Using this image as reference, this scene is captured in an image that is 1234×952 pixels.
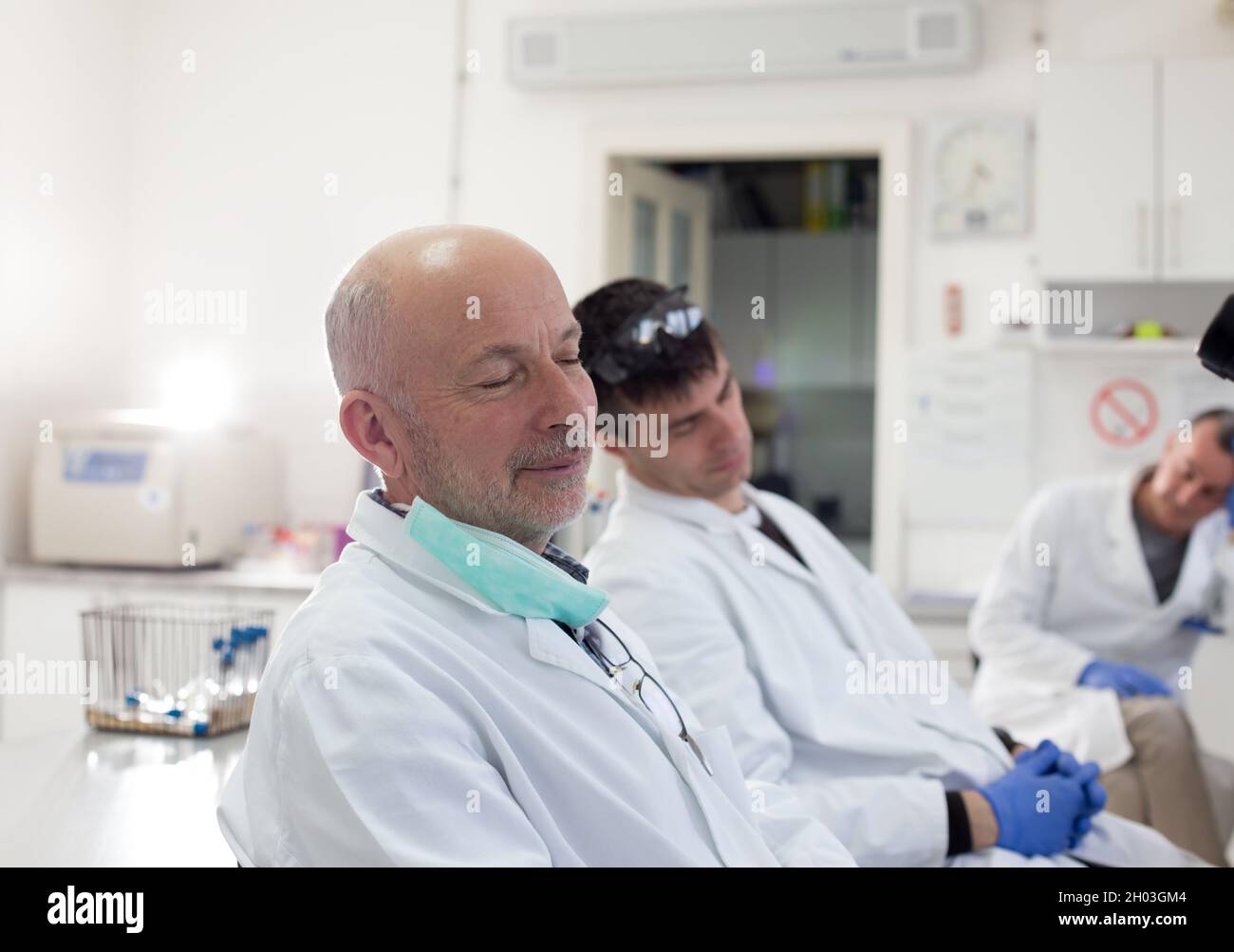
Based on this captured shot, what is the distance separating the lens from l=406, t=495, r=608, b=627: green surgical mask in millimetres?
884

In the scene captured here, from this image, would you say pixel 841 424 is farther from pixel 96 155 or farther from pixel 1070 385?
pixel 96 155

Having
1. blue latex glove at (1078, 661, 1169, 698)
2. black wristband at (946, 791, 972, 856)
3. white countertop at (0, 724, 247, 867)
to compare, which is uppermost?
white countertop at (0, 724, 247, 867)

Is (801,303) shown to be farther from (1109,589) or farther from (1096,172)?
(1109,589)

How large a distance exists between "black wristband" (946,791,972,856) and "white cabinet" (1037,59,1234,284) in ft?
7.58

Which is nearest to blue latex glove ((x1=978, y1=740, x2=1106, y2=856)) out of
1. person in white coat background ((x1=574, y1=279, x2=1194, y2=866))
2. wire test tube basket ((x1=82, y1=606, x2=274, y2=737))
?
person in white coat background ((x1=574, y1=279, x2=1194, y2=866))

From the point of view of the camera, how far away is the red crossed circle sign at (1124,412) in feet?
11.2

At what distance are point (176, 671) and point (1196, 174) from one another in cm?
288

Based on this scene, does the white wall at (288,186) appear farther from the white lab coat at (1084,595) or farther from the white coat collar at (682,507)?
the white lab coat at (1084,595)

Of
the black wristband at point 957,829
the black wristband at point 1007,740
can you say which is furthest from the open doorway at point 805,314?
the black wristband at point 957,829

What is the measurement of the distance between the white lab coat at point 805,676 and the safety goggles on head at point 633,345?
0.58 feet

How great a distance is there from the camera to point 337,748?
75 cm

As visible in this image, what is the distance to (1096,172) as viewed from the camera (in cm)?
324

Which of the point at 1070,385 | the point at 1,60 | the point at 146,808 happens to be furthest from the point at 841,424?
the point at 146,808

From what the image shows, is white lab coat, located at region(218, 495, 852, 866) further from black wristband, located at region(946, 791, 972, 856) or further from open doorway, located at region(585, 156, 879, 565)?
open doorway, located at region(585, 156, 879, 565)
